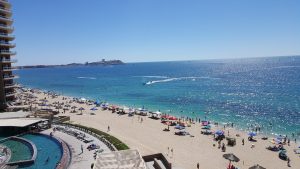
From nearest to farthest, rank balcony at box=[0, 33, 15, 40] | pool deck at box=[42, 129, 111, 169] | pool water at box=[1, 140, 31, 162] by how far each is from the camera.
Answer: pool deck at box=[42, 129, 111, 169], pool water at box=[1, 140, 31, 162], balcony at box=[0, 33, 15, 40]

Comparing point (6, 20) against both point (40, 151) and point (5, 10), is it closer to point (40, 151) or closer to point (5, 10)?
point (5, 10)

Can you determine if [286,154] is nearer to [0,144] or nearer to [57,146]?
[57,146]

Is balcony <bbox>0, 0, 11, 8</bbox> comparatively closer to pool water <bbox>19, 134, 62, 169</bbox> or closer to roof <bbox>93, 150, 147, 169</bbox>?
pool water <bbox>19, 134, 62, 169</bbox>

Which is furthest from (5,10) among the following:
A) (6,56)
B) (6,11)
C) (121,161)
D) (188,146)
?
(121,161)

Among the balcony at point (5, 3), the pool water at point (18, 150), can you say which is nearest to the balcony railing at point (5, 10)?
the balcony at point (5, 3)

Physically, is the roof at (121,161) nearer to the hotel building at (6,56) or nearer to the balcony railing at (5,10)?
the hotel building at (6,56)

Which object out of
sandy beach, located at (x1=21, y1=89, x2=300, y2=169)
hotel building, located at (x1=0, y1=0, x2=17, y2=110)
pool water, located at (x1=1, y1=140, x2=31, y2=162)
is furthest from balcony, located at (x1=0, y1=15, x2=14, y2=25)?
pool water, located at (x1=1, y1=140, x2=31, y2=162)
